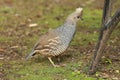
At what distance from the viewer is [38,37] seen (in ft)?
31.6

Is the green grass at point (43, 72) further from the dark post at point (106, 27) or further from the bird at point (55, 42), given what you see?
the dark post at point (106, 27)

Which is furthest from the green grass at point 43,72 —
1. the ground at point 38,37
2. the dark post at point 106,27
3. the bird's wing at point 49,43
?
the dark post at point 106,27

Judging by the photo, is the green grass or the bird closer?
the green grass

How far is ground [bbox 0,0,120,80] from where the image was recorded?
6.98 m

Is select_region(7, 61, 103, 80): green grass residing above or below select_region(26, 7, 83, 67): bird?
below

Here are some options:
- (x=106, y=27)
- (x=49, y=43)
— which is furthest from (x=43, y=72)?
(x=106, y=27)

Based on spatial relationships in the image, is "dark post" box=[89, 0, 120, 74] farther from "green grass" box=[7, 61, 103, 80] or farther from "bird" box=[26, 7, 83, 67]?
"bird" box=[26, 7, 83, 67]

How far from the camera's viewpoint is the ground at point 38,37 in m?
6.98

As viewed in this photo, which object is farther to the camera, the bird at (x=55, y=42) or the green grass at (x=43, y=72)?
the bird at (x=55, y=42)

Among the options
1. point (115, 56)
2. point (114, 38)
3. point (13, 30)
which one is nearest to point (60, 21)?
point (13, 30)

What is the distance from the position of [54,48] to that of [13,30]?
10.6 feet

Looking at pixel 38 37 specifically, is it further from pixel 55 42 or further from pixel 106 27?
pixel 106 27

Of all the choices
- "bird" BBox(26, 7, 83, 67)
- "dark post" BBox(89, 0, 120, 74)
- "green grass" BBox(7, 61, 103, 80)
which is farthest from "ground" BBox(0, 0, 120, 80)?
"dark post" BBox(89, 0, 120, 74)

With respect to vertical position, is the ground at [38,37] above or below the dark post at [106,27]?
below
